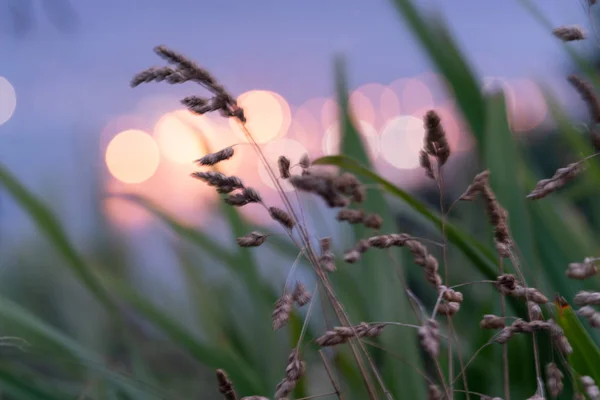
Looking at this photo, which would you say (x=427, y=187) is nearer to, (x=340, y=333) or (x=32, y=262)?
(x=32, y=262)

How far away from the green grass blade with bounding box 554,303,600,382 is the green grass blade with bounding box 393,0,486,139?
479 mm

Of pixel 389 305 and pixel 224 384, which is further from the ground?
pixel 224 384

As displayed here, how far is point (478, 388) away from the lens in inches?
37.2

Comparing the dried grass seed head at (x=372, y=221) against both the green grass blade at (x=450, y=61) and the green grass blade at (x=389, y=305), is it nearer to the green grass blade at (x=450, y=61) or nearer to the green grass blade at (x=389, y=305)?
the green grass blade at (x=389, y=305)

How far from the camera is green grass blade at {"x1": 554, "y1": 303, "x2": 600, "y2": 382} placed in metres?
0.50

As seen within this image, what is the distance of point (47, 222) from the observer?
90cm

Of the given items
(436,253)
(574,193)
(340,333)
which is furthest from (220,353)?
(436,253)

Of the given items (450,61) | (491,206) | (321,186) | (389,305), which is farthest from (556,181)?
(450,61)

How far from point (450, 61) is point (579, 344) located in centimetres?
50

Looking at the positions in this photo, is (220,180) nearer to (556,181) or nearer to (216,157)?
(216,157)

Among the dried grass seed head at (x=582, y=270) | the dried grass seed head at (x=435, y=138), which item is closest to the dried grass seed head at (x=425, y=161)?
the dried grass seed head at (x=435, y=138)

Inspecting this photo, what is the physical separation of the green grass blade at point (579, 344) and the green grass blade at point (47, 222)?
0.62 meters

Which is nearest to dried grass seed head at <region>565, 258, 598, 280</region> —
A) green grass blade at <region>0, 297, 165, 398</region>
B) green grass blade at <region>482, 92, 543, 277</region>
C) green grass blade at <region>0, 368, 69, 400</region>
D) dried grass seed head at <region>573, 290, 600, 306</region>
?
dried grass seed head at <region>573, 290, 600, 306</region>

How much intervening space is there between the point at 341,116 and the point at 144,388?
0.49 metres
